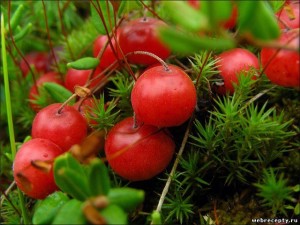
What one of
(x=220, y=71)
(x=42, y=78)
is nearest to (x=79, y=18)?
(x=42, y=78)

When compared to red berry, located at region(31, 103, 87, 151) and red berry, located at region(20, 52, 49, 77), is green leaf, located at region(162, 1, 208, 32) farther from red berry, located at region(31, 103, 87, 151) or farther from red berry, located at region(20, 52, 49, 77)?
red berry, located at region(20, 52, 49, 77)

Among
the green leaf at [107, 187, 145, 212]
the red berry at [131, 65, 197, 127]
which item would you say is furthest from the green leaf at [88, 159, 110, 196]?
the red berry at [131, 65, 197, 127]

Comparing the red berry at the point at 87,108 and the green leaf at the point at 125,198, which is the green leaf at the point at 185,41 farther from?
the red berry at the point at 87,108

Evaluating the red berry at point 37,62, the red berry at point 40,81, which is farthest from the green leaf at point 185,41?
the red berry at point 37,62

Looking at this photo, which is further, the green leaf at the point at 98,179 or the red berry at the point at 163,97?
the red berry at the point at 163,97

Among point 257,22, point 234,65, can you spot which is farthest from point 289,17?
point 257,22

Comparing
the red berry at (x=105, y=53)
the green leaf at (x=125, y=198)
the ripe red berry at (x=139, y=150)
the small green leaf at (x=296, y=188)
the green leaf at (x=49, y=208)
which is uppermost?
the red berry at (x=105, y=53)
